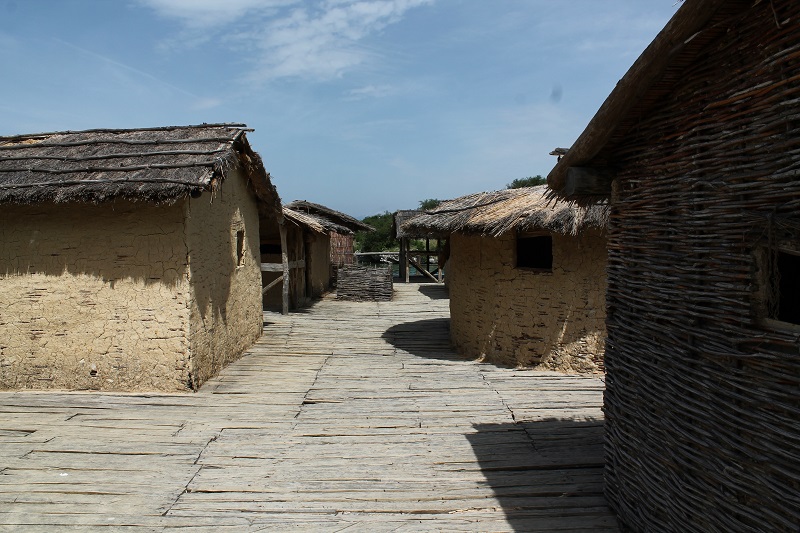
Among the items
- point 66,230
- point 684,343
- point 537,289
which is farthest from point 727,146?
point 66,230

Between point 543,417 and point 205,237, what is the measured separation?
18.1 feet

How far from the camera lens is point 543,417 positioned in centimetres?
680

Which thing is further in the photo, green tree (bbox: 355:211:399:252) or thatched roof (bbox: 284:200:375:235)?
green tree (bbox: 355:211:399:252)

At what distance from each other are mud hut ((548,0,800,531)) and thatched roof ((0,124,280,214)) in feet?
17.6

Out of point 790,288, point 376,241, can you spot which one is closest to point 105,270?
point 790,288

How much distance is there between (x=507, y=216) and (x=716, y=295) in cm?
565

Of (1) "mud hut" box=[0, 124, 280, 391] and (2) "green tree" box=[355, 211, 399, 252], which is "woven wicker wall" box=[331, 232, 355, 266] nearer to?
(1) "mud hut" box=[0, 124, 280, 391]

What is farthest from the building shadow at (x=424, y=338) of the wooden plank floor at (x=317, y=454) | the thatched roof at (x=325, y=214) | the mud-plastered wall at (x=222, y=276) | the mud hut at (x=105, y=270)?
the thatched roof at (x=325, y=214)

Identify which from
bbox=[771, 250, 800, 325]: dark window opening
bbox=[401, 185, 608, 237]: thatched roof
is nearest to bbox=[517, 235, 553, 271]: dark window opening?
bbox=[401, 185, 608, 237]: thatched roof

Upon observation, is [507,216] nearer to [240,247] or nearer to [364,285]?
[240,247]

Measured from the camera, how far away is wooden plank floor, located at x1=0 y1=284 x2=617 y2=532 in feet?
14.7

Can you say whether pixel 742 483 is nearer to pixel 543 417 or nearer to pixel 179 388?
pixel 543 417

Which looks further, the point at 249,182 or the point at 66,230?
the point at 249,182

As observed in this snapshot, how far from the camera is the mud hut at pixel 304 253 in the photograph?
15.7 m
